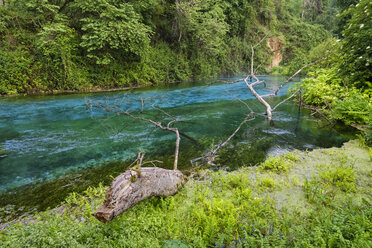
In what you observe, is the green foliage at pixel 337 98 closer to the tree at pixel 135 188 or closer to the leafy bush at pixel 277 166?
the leafy bush at pixel 277 166

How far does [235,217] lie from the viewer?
264 centimetres

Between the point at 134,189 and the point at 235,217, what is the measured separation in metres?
1.43

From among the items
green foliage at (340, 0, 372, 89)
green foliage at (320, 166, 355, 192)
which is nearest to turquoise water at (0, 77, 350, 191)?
green foliage at (320, 166, 355, 192)

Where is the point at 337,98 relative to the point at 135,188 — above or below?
above

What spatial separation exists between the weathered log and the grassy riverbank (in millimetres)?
197

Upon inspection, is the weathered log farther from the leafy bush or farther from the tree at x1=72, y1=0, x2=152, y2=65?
the tree at x1=72, y1=0, x2=152, y2=65

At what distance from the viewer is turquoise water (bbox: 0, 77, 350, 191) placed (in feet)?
15.6

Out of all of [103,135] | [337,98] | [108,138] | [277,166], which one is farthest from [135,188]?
[337,98]

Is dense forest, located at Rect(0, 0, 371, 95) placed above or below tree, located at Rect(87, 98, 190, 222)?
above

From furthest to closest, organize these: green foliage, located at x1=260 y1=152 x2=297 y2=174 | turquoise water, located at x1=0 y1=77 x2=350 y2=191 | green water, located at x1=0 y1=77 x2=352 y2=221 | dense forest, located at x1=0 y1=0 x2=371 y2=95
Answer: dense forest, located at x1=0 y1=0 x2=371 y2=95, turquoise water, located at x1=0 y1=77 x2=350 y2=191, green water, located at x1=0 y1=77 x2=352 y2=221, green foliage, located at x1=260 y1=152 x2=297 y2=174

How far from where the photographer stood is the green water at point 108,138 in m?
4.48

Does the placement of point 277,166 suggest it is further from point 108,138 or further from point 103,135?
point 103,135

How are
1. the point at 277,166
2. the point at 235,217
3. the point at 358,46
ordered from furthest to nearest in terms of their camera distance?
1. the point at 358,46
2. the point at 277,166
3. the point at 235,217

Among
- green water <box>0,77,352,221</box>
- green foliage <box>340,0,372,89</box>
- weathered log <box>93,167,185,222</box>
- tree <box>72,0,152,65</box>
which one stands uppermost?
tree <box>72,0,152,65</box>
